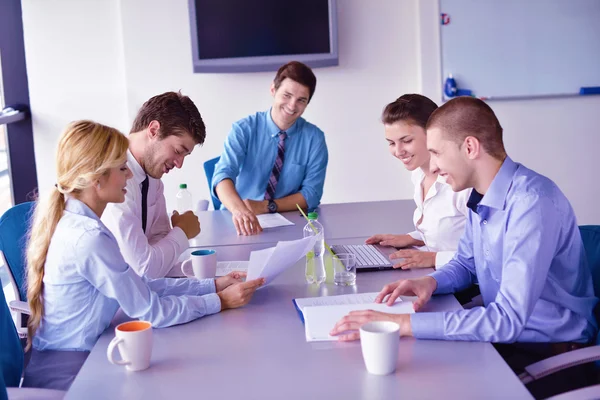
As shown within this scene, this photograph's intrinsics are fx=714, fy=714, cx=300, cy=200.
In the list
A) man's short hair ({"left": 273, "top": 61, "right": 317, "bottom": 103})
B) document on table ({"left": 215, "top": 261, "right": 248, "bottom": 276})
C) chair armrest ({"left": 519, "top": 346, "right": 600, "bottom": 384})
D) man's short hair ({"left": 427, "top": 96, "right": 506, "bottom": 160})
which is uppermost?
man's short hair ({"left": 273, "top": 61, "right": 317, "bottom": 103})

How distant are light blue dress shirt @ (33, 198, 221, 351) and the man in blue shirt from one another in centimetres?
164

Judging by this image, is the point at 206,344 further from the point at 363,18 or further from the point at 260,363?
the point at 363,18

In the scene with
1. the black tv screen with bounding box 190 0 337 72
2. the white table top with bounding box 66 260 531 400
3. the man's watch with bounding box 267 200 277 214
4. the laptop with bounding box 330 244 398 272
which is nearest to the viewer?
the white table top with bounding box 66 260 531 400

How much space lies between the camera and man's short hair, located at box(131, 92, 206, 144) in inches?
96.3

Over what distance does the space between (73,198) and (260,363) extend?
0.69 metres

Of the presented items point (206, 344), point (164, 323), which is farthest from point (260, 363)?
point (164, 323)

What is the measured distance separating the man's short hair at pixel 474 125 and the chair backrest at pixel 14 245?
1.52 meters

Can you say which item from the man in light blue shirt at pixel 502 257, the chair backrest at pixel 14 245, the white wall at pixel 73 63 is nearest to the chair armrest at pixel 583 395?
the man in light blue shirt at pixel 502 257

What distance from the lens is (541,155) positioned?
5.07 metres

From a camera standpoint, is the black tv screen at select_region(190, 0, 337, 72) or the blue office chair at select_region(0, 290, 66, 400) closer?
the blue office chair at select_region(0, 290, 66, 400)

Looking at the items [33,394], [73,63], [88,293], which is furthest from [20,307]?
[73,63]

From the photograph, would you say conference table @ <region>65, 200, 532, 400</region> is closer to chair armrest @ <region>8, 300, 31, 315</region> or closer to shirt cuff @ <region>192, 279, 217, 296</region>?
shirt cuff @ <region>192, 279, 217, 296</region>

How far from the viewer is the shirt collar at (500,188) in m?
1.87

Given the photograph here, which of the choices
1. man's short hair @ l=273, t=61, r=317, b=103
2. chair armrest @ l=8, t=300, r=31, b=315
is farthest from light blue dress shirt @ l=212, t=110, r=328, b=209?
chair armrest @ l=8, t=300, r=31, b=315
